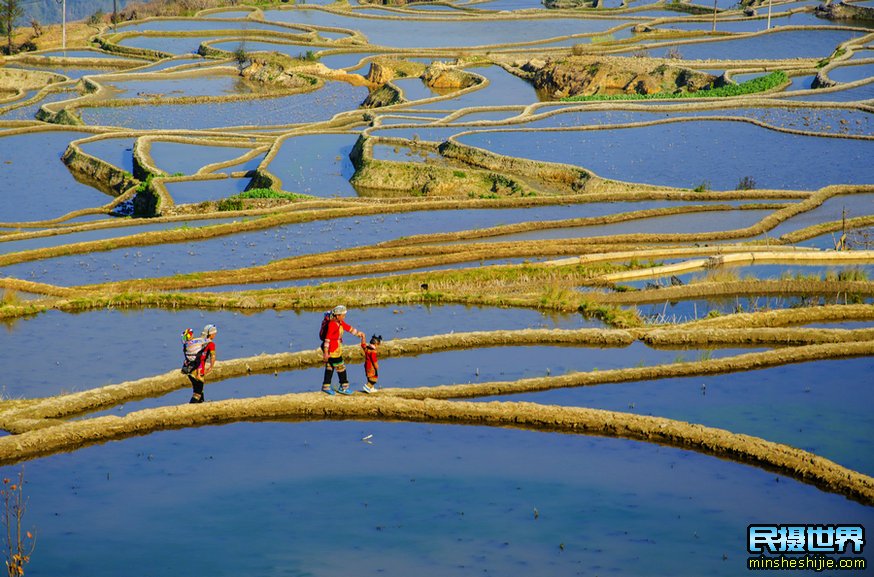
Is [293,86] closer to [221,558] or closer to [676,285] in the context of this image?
[676,285]

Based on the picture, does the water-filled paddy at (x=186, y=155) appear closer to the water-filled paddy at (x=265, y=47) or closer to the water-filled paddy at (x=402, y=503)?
the water-filled paddy at (x=265, y=47)

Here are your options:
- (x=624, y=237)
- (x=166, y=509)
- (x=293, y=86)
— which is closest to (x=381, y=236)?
(x=624, y=237)

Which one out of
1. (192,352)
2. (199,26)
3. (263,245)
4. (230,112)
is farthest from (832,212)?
(199,26)

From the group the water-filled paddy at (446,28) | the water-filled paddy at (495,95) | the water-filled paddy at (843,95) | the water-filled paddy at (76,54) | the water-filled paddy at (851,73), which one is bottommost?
the water-filled paddy at (495,95)

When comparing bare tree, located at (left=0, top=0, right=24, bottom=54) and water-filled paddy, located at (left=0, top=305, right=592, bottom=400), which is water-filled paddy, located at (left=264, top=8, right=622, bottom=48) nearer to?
bare tree, located at (left=0, top=0, right=24, bottom=54)

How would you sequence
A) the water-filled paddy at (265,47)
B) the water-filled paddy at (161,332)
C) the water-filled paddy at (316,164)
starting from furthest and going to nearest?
1. the water-filled paddy at (265,47)
2. the water-filled paddy at (316,164)
3. the water-filled paddy at (161,332)

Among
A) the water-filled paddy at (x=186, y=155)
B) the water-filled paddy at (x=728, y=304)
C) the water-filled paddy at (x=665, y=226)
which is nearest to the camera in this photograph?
the water-filled paddy at (x=728, y=304)

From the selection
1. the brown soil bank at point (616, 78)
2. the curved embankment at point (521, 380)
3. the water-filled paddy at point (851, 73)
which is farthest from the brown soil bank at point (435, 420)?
the brown soil bank at point (616, 78)
